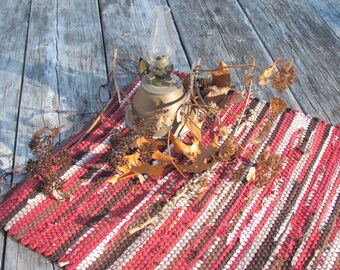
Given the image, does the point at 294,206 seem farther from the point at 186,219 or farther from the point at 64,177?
the point at 64,177

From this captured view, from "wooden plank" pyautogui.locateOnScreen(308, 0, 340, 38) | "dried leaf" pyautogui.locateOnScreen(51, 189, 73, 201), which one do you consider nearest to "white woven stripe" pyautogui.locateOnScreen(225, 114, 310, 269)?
"dried leaf" pyautogui.locateOnScreen(51, 189, 73, 201)

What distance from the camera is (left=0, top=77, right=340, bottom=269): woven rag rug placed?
93 cm

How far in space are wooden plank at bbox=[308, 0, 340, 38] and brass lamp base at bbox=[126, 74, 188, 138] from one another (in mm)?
931

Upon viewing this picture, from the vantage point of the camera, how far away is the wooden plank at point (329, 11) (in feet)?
5.60

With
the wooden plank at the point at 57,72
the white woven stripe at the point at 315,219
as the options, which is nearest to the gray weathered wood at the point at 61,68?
the wooden plank at the point at 57,72

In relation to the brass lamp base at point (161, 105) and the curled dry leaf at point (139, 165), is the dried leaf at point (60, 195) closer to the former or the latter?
the curled dry leaf at point (139, 165)

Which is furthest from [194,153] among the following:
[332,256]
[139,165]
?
[332,256]

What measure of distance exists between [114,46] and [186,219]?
815 mm

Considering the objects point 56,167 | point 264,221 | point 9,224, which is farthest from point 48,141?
point 264,221

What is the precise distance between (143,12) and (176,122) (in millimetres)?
797

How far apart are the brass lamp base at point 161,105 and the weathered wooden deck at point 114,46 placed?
0.75 feet

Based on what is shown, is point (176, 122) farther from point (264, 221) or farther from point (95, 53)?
point (95, 53)

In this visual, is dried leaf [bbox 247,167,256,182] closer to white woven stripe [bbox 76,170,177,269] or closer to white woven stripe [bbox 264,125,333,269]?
white woven stripe [bbox 264,125,333,269]

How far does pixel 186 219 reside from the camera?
1.00m
